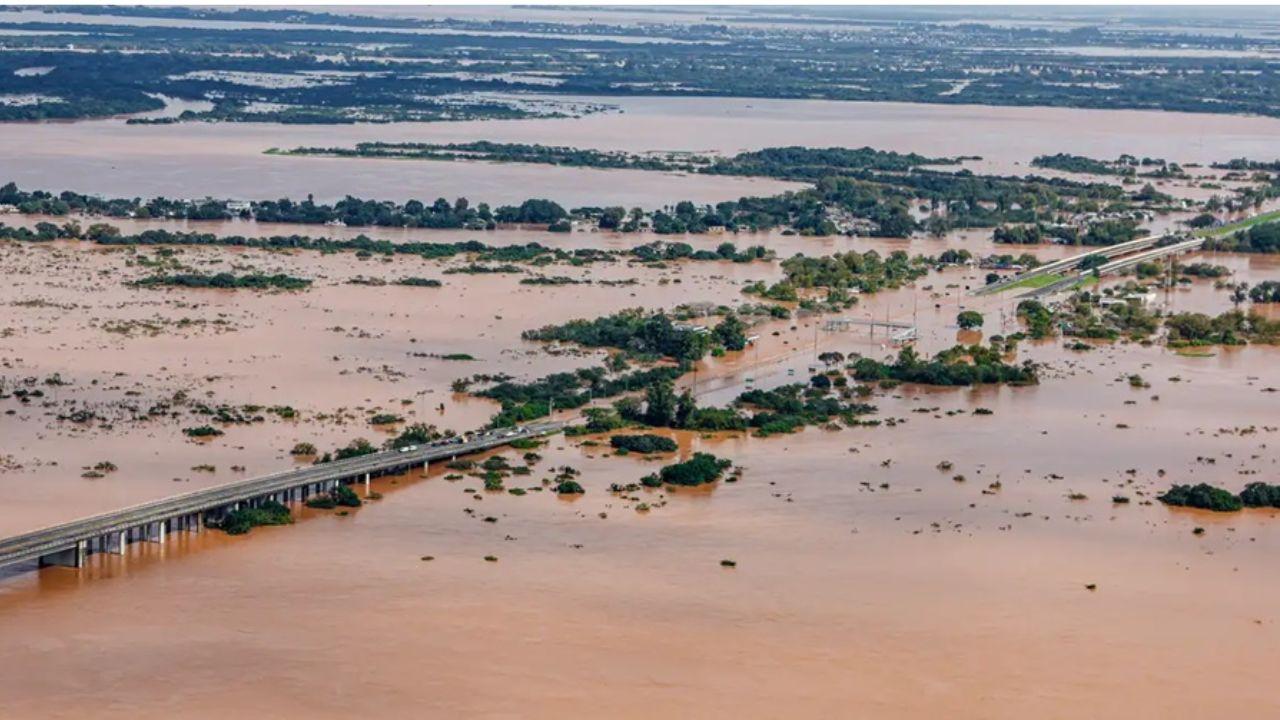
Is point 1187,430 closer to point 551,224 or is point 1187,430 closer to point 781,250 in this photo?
point 781,250

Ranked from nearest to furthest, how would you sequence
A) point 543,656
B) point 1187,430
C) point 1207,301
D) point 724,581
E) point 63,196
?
point 543,656 → point 724,581 → point 1187,430 → point 1207,301 → point 63,196

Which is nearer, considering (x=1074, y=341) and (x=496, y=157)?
(x=1074, y=341)

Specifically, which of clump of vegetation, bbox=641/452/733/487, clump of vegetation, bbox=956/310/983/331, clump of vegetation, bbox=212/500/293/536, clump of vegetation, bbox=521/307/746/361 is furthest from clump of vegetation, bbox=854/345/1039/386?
clump of vegetation, bbox=212/500/293/536

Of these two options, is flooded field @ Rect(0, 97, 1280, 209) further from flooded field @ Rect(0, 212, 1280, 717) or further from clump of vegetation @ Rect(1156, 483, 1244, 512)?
clump of vegetation @ Rect(1156, 483, 1244, 512)

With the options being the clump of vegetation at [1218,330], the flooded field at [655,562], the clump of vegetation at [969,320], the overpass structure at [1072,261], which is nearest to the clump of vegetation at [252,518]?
the flooded field at [655,562]

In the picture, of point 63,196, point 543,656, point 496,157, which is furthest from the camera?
point 496,157

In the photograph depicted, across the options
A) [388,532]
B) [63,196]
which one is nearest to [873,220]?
[63,196]
